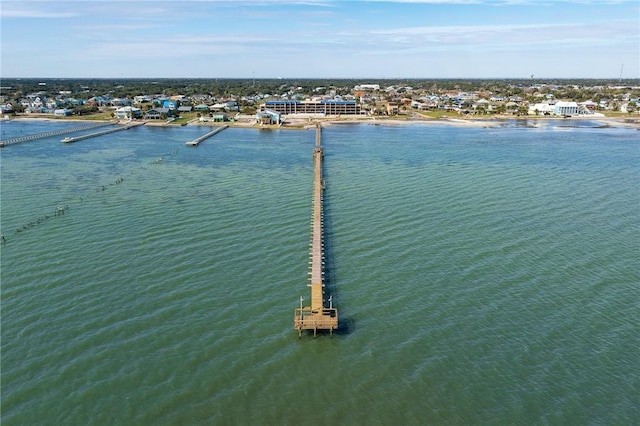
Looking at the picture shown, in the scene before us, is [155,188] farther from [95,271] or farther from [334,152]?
[334,152]

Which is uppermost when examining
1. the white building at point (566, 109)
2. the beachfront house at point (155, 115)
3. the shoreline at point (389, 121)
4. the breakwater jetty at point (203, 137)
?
the white building at point (566, 109)

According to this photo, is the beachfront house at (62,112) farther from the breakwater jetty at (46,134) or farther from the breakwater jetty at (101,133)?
the breakwater jetty at (101,133)

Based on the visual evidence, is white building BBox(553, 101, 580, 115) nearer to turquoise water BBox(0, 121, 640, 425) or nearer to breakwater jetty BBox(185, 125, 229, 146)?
turquoise water BBox(0, 121, 640, 425)

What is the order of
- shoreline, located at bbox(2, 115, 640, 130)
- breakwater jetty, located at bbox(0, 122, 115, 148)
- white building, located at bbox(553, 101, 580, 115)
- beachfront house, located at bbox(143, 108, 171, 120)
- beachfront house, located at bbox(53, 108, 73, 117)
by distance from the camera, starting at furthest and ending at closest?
white building, located at bbox(553, 101, 580, 115) < beachfront house, located at bbox(53, 108, 73, 117) < beachfront house, located at bbox(143, 108, 171, 120) < shoreline, located at bbox(2, 115, 640, 130) < breakwater jetty, located at bbox(0, 122, 115, 148)

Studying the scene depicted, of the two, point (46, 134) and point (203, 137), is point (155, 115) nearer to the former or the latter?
point (46, 134)

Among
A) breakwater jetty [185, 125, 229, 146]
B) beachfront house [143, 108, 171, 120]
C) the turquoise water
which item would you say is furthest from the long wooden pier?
beachfront house [143, 108, 171, 120]

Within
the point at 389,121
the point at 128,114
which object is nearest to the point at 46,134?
the point at 128,114

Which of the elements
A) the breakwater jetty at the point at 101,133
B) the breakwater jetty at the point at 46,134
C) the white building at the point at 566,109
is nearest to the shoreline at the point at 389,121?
the white building at the point at 566,109

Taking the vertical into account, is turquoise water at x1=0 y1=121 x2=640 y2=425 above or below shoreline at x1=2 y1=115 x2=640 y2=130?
below
